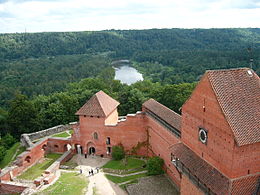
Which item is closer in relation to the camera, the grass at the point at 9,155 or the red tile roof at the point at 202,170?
the red tile roof at the point at 202,170

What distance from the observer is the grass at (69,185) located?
2716 centimetres

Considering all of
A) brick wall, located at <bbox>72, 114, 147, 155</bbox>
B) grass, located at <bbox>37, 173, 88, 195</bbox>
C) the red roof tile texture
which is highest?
the red roof tile texture

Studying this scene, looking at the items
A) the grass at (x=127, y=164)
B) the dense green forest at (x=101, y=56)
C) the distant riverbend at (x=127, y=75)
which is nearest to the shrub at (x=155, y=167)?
the grass at (x=127, y=164)

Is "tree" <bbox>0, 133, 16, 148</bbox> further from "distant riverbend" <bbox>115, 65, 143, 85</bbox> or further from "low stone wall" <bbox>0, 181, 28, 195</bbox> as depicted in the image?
"distant riverbend" <bbox>115, 65, 143, 85</bbox>

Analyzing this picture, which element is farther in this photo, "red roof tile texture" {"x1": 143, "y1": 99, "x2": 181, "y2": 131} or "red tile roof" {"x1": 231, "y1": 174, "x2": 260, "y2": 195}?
"red roof tile texture" {"x1": 143, "y1": 99, "x2": 181, "y2": 131}

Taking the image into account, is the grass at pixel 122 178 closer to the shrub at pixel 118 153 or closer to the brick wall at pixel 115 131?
the shrub at pixel 118 153

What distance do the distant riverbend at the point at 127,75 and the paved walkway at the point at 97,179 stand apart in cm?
7186

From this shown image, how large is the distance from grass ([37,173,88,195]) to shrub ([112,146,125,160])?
5.74 meters

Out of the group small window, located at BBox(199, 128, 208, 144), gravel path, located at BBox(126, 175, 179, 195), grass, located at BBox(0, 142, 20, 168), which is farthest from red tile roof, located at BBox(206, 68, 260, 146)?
grass, located at BBox(0, 142, 20, 168)

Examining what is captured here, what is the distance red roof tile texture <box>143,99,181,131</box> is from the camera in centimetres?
2723

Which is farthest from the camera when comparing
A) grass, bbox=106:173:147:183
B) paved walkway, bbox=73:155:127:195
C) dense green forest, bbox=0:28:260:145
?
dense green forest, bbox=0:28:260:145

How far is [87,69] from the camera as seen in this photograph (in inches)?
4134

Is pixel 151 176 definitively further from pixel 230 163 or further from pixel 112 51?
pixel 112 51

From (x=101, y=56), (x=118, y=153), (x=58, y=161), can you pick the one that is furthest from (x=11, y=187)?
(x=101, y=56)
